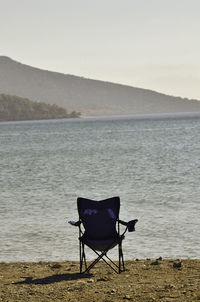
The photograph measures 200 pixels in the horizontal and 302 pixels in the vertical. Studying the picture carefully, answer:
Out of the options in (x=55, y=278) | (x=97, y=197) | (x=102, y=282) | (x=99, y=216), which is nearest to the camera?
(x=102, y=282)

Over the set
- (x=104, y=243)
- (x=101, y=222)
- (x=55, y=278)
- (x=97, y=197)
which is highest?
(x=101, y=222)

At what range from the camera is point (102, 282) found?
7.17 m

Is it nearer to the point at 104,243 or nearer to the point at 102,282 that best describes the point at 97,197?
the point at 104,243

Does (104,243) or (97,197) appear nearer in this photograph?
(104,243)

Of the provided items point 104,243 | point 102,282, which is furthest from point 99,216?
point 102,282

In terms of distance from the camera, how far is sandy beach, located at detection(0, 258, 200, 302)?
6.36 meters

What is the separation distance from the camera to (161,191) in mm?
19047

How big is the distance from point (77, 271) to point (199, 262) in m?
1.74

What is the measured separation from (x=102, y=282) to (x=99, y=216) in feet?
2.73

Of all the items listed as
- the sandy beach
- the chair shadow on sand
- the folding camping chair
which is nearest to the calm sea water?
the sandy beach

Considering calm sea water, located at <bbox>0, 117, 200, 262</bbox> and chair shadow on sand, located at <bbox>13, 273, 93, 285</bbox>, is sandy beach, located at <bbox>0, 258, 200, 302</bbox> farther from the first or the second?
calm sea water, located at <bbox>0, 117, 200, 262</bbox>

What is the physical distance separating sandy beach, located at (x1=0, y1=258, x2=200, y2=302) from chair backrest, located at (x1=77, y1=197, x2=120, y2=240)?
1.78 feet

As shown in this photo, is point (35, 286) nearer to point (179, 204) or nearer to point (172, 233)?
point (172, 233)

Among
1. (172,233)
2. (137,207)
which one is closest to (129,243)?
(172,233)
